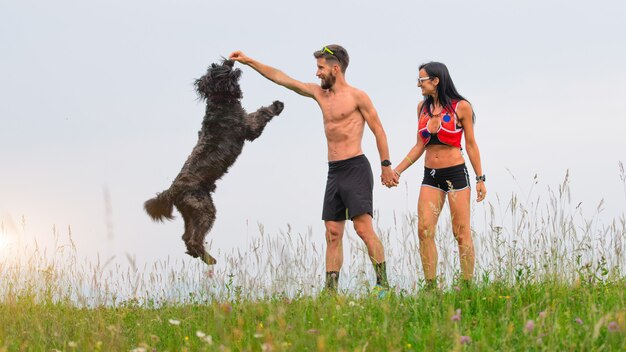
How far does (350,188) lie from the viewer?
7.29 m

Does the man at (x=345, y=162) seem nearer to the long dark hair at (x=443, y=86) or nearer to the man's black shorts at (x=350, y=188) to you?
the man's black shorts at (x=350, y=188)

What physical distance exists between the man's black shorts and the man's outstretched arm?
984 millimetres

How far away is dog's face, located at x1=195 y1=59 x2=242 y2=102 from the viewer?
8164 millimetres

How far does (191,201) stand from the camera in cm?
817

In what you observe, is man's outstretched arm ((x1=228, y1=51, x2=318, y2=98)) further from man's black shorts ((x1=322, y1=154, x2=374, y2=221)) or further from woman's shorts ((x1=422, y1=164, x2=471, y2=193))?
woman's shorts ((x1=422, y1=164, x2=471, y2=193))

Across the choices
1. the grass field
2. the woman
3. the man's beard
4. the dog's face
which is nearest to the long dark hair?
the woman

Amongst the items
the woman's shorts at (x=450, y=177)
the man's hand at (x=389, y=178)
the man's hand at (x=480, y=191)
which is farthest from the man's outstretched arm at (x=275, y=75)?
the man's hand at (x=480, y=191)

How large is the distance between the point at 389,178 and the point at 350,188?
0.45m

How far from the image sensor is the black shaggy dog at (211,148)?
8109 mm

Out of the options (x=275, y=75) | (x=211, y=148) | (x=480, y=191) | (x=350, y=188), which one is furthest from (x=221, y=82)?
(x=480, y=191)

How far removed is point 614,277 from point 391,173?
257 cm

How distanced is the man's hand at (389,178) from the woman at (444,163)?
1.18ft

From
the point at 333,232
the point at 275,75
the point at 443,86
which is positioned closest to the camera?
the point at 443,86

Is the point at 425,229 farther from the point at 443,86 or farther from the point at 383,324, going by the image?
the point at 383,324
